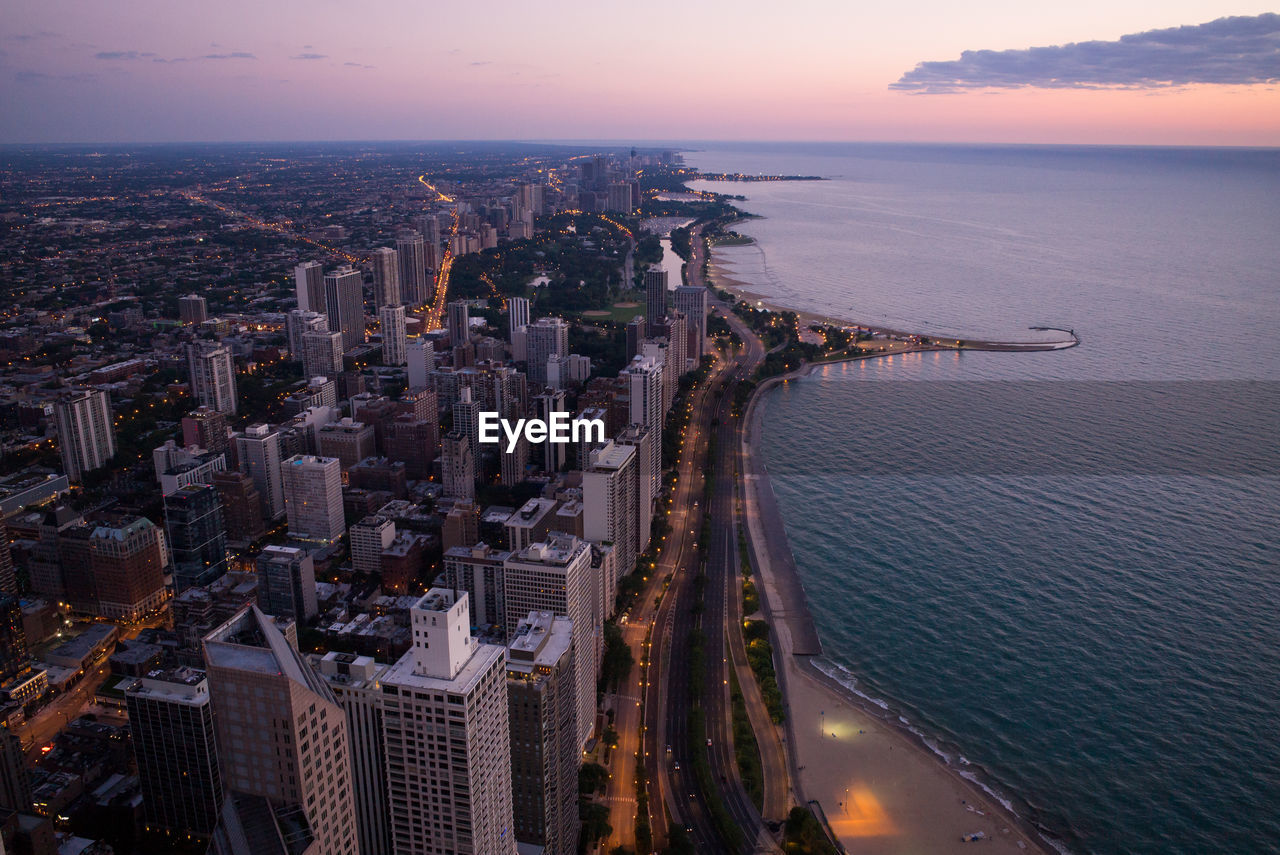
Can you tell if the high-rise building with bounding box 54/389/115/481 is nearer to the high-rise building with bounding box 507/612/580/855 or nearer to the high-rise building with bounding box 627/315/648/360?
the high-rise building with bounding box 627/315/648/360

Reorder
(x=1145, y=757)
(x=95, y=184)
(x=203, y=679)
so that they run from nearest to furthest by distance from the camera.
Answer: (x=203, y=679)
(x=1145, y=757)
(x=95, y=184)

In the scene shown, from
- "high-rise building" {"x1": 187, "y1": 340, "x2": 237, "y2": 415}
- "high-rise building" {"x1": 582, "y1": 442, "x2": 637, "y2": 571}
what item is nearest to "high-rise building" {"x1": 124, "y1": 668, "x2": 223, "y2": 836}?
"high-rise building" {"x1": 582, "y1": 442, "x2": 637, "y2": 571}

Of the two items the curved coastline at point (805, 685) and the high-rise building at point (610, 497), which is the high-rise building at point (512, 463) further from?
the curved coastline at point (805, 685)

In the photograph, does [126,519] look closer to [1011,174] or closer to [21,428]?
[21,428]

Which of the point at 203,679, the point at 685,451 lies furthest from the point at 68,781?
the point at 685,451

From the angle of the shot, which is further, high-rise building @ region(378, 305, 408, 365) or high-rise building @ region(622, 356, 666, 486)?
high-rise building @ region(378, 305, 408, 365)

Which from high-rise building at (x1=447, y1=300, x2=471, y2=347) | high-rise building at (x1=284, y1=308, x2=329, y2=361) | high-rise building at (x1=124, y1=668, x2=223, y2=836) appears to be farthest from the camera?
high-rise building at (x1=447, y1=300, x2=471, y2=347)
